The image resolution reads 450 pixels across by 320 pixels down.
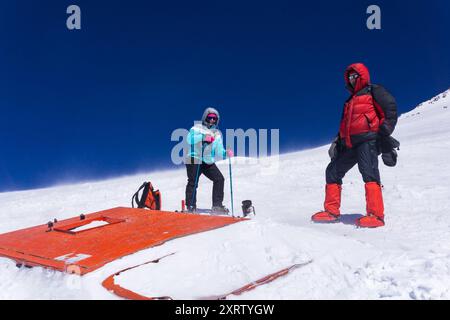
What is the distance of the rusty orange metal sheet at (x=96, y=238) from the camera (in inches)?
126

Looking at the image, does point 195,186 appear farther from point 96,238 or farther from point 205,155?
point 96,238

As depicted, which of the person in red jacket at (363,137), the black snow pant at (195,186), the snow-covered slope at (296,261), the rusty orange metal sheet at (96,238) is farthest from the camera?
the black snow pant at (195,186)

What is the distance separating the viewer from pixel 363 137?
4844mm

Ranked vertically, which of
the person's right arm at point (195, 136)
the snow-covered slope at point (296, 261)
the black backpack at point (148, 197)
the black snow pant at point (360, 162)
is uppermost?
the person's right arm at point (195, 136)

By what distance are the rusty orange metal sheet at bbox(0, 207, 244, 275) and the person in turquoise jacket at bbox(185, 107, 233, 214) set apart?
157cm

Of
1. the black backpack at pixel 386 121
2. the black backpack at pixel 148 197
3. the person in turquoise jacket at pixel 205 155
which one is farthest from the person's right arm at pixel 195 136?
the black backpack at pixel 386 121

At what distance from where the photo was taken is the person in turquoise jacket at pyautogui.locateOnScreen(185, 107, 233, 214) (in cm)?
666

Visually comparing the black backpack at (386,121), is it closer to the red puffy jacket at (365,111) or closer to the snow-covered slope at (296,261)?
the red puffy jacket at (365,111)

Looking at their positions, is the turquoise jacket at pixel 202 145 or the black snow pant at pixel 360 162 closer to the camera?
the black snow pant at pixel 360 162

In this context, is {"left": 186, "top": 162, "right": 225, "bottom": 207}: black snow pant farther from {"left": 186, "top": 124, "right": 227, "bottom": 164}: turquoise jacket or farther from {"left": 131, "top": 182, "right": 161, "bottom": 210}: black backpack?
{"left": 131, "top": 182, "right": 161, "bottom": 210}: black backpack

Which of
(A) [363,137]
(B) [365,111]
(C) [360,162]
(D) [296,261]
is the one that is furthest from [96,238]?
(B) [365,111]

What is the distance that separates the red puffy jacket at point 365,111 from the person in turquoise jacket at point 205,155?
233 centimetres

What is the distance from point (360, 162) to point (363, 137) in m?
0.33

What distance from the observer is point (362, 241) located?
12.2ft
